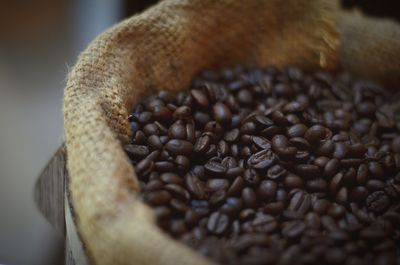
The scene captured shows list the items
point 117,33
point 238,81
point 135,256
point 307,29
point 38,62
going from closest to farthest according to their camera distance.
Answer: point 135,256, point 117,33, point 238,81, point 307,29, point 38,62

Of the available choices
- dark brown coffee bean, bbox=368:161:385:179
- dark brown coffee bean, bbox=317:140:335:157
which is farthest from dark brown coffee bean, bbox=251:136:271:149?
dark brown coffee bean, bbox=368:161:385:179

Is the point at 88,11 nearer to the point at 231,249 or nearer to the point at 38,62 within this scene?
the point at 38,62

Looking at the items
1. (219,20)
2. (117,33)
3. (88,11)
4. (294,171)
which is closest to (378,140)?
(294,171)

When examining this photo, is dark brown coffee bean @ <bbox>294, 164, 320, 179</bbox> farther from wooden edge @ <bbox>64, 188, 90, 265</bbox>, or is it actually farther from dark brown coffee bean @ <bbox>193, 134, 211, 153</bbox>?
wooden edge @ <bbox>64, 188, 90, 265</bbox>

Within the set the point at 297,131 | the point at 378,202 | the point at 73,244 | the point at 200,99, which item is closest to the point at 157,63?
the point at 200,99

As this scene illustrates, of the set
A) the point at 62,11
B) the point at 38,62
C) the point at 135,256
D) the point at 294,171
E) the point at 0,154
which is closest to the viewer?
the point at 135,256

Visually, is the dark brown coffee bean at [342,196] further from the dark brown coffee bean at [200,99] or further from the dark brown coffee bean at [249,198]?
the dark brown coffee bean at [200,99]
